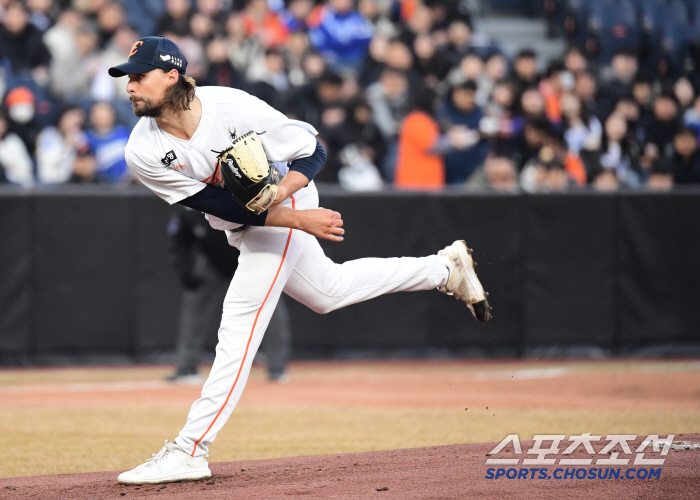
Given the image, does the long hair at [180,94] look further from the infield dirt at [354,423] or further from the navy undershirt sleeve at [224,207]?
the infield dirt at [354,423]

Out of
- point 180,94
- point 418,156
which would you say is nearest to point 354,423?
point 180,94

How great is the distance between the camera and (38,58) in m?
12.6

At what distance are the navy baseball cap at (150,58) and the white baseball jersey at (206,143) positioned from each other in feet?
0.86

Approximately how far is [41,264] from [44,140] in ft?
5.17

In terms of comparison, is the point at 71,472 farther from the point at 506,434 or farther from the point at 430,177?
the point at 430,177

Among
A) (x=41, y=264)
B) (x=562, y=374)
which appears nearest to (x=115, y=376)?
(x=41, y=264)

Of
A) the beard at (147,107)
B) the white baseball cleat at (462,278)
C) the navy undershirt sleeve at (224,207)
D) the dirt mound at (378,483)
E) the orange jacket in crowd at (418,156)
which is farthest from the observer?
the orange jacket in crowd at (418,156)

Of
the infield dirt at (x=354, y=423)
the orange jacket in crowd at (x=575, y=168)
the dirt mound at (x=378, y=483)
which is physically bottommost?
the infield dirt at (x=354, y=423)

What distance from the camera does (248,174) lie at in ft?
14.9

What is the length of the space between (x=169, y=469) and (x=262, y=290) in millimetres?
982

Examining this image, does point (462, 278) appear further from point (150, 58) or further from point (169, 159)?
point (150, 58)

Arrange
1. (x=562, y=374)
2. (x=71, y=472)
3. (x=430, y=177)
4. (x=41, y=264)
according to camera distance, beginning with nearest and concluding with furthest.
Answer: (x=71, y=472) < (x=562, y=374) < (x=41, y=264) < (x=430, y=177)

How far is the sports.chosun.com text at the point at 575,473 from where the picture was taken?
15.0 feet

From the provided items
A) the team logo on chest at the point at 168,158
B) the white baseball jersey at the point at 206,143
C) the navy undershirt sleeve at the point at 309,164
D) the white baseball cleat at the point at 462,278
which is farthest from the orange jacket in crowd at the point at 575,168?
the team logo on chest at the point at 168,158
